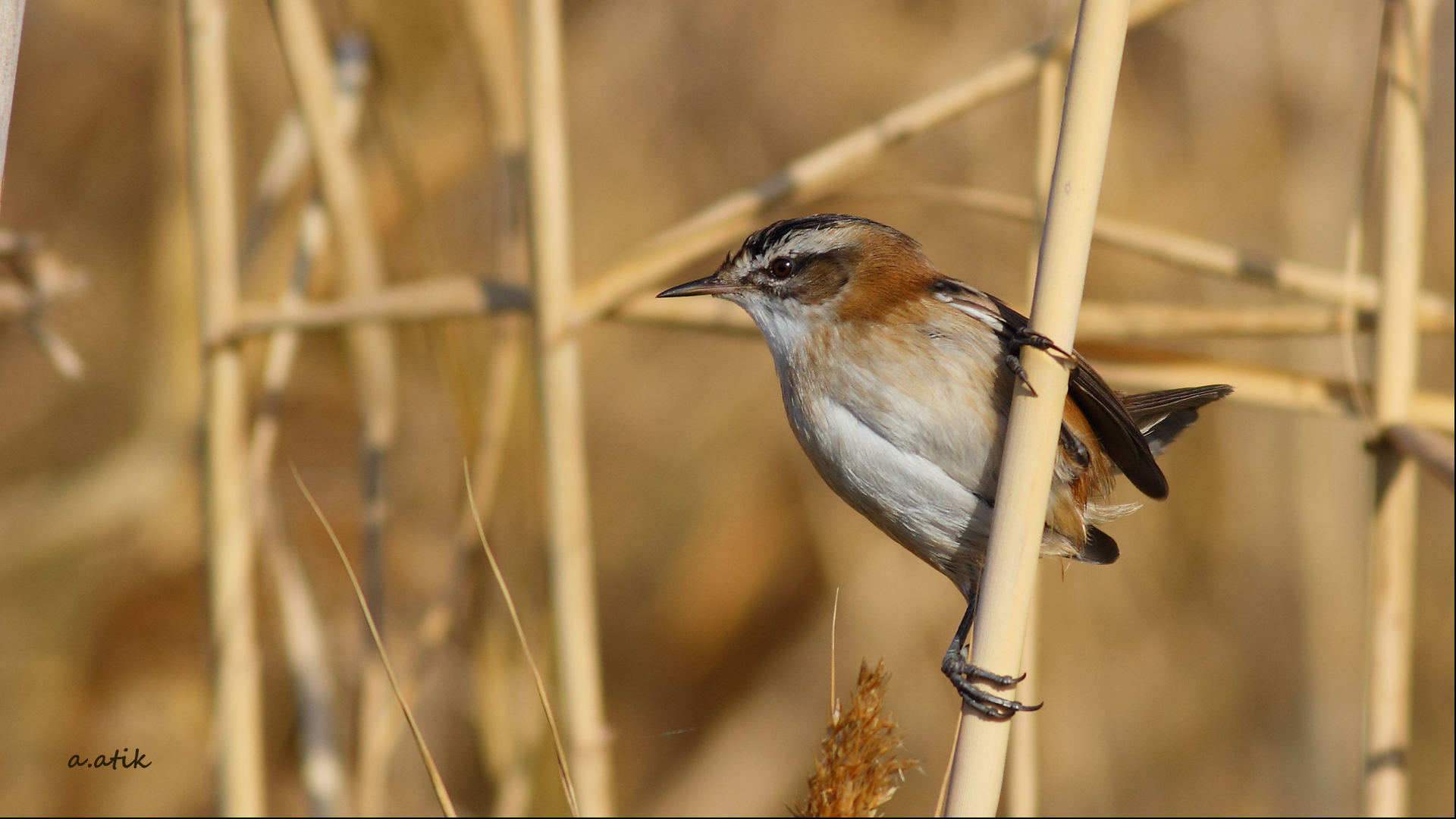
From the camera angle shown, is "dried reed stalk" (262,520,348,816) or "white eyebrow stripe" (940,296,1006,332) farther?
"dried reed stalk" (262,520,348,816)

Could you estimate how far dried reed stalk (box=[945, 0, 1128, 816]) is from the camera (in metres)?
1.33

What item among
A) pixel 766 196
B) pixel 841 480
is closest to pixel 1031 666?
pixel 841 480

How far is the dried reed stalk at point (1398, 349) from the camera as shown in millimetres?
2105

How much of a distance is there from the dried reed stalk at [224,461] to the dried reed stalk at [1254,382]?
1822mm

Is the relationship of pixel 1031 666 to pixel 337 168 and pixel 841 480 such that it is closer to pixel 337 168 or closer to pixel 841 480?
pixel 841 480

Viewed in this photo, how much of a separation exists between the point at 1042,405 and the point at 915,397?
1.41 ft

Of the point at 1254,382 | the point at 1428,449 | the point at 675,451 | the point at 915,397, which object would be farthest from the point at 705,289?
the point at 675,451

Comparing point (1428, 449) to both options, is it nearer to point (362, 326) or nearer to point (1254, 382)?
point (1254, 382)

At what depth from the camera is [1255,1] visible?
373 cm

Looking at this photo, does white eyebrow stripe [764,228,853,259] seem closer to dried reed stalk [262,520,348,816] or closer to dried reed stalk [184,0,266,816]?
dried reed stalk [184,0,266,816]

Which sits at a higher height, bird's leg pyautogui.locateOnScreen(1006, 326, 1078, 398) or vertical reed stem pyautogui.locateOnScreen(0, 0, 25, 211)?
vertical reed stem pyautogui.locateOnScreen(0, 0, 25, 211)

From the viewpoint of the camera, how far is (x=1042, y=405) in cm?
139

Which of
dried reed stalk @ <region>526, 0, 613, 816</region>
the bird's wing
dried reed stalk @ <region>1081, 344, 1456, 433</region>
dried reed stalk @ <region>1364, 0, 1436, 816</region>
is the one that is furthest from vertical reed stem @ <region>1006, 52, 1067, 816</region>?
dried reed stalk @ <region>526, 0, 613, 816</region>

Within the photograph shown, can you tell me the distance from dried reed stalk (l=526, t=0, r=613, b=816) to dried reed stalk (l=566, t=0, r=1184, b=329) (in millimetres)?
66
